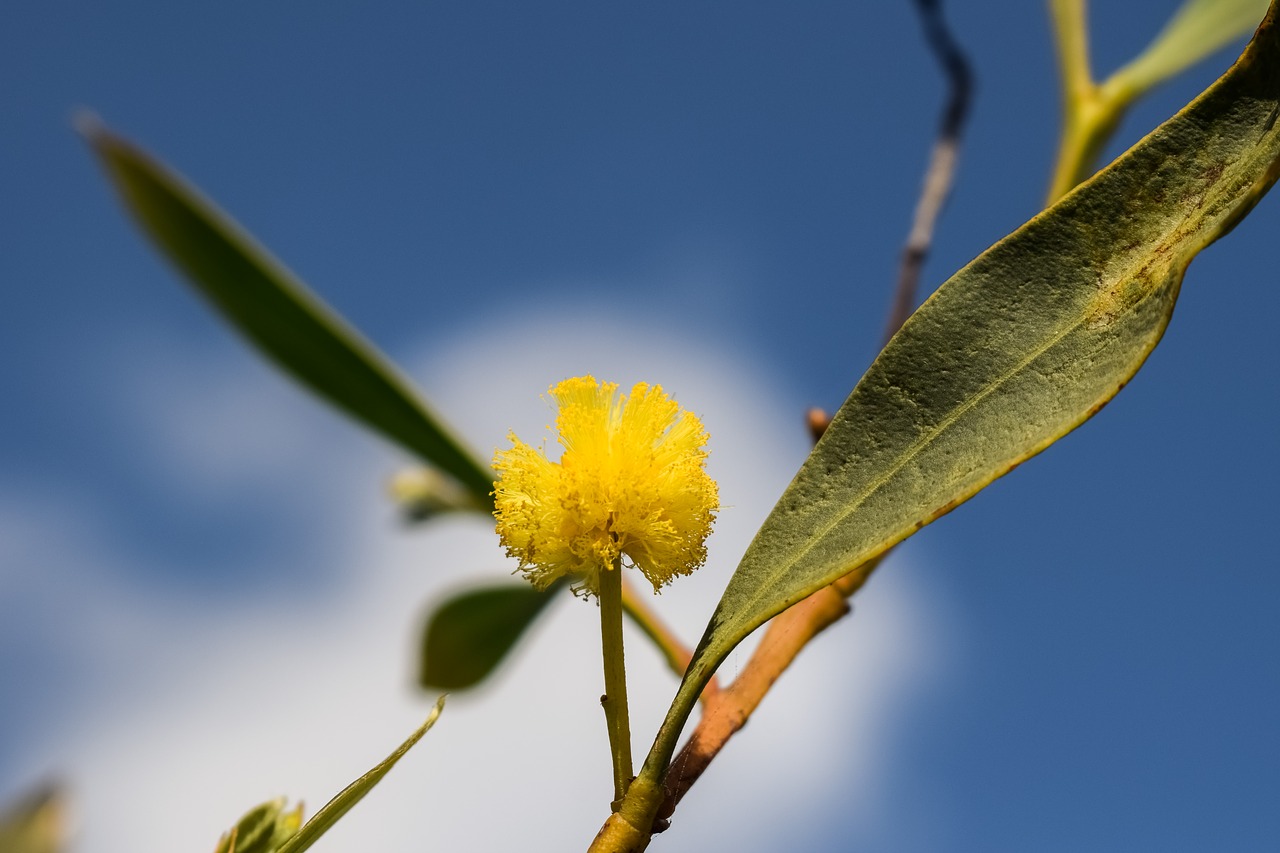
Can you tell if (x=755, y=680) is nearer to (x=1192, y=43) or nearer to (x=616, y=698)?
(x=616, y=698)

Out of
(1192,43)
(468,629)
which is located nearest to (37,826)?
(468,629)

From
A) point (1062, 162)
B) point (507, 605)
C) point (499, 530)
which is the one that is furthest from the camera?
point (507, 605)

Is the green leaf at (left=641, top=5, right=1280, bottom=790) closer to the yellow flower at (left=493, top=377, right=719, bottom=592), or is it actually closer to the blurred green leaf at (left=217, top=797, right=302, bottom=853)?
the yellow flower at (left=493, top=377, right=719, bottom=592)

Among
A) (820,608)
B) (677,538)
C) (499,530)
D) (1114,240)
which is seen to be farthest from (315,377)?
(1114,240)

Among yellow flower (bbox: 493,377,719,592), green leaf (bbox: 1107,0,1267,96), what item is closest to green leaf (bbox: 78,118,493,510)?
yellow flower (bbox: 493,377,719,592)

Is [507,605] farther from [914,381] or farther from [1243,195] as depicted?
[1243,195]

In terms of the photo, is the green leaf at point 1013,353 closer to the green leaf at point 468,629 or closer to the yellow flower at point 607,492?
the yellow flower at point 607,492
